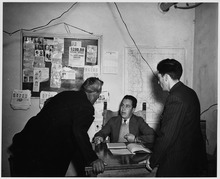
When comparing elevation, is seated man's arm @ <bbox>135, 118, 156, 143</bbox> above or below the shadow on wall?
below

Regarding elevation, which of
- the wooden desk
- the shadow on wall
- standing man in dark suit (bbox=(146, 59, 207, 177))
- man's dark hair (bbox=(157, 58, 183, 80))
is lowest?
the wooden desk

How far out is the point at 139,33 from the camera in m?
3.22

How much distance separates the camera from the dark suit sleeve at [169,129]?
1456 mm

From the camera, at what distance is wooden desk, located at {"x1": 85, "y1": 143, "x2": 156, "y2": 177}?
1489 mm

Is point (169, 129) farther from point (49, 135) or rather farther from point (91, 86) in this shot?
point (49, 135)

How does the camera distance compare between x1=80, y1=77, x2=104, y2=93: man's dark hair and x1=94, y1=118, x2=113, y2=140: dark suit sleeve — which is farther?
x1=94, y1=118, x2=113, y2=140: dark suit sleeve

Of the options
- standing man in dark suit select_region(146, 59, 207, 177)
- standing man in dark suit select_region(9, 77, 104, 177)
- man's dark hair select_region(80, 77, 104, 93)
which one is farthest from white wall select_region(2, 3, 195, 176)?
standing man in dark suit select_region(146, 59, 207, 177)

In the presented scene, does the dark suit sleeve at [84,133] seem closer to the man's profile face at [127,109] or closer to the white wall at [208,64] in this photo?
the man's profile face at [127,109]

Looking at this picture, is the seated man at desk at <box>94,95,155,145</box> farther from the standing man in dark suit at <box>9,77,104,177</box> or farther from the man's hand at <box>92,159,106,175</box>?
the man's hand at <box>92,159,106,175</box>

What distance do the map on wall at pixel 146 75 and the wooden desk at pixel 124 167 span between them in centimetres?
165

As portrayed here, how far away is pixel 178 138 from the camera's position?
150 centimetres

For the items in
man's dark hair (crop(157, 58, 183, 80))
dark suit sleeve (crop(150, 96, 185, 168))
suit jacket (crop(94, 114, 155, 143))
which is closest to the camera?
dark suit sleeve (crop(150, 96, 185, 168))

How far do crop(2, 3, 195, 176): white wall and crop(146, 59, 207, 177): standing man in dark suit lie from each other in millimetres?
1763

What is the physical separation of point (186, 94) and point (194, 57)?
2.09m
